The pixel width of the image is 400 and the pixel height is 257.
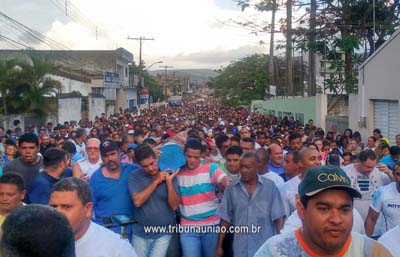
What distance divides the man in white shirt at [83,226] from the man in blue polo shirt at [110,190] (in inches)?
84.0

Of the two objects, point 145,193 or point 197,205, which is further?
point 197,205

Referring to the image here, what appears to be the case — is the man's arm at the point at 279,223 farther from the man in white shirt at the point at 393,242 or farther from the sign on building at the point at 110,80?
the sign on building at the point at 110,80

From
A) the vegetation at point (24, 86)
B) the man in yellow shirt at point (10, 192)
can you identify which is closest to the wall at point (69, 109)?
the vegetation at point (24, 86)

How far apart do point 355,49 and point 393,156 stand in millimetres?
14183

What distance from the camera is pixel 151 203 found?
5.73 metres

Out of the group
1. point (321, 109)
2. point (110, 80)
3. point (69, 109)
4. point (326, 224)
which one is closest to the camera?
point (326, 224)

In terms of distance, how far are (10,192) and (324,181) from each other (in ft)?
9.46

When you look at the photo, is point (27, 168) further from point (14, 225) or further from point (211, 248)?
point (14, 225)

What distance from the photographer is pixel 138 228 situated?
18.8 ft

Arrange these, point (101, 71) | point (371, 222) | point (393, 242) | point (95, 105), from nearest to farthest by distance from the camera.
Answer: point (393, 242) → point (371, 222) → point (95, 105) → point (101, 71)

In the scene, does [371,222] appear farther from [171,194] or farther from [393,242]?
[393,242]

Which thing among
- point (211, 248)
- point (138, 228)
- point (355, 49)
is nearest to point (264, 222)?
point (211, 248)

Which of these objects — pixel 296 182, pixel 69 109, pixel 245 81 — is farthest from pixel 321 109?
pixel 245 81

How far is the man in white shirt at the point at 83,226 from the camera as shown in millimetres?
3344
